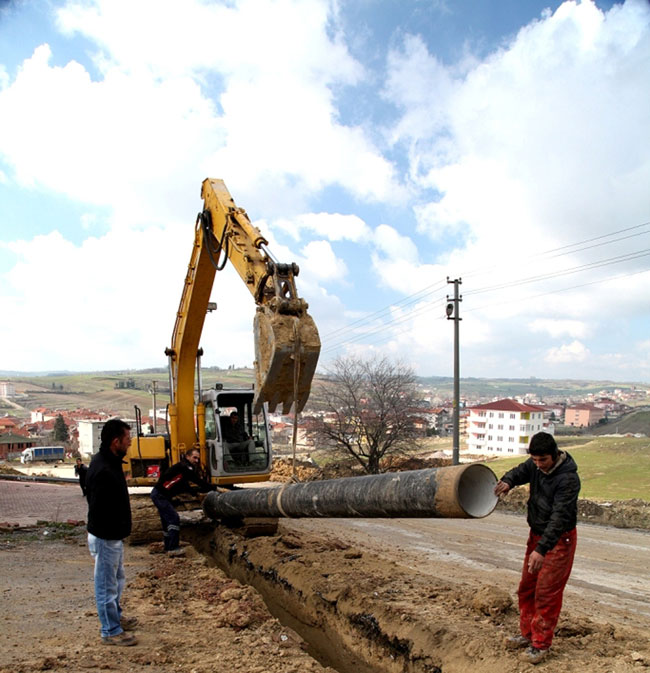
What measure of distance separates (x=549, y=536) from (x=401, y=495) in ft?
3.62

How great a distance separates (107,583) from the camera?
506cm

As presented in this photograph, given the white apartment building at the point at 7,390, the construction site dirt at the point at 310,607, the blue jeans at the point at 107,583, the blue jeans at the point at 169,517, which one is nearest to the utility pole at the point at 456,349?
the construction site dirt at the point at 310,607

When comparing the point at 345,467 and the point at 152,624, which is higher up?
the point at 152,624

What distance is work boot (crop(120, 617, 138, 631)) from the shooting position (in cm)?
545

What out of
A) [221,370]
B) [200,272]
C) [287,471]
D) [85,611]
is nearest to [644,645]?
[85,611]

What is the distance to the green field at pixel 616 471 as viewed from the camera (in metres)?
18.0

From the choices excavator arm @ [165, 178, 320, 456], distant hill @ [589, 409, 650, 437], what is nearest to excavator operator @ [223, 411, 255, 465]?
excavator arm @ [165, 178, 320, 456]

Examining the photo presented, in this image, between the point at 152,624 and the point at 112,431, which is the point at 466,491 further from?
the point at 152,624

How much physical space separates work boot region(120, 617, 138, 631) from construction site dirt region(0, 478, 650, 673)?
10cm

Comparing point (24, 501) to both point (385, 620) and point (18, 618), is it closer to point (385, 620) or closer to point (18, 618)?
point (18, 618)

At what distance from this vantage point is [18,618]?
18.4ft

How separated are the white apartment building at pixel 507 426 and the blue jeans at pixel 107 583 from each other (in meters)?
79.2

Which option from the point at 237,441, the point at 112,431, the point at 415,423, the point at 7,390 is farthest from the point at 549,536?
the point at 7,390

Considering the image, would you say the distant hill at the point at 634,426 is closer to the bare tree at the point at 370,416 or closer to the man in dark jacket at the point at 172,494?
the bare tree at the point at 370,416
